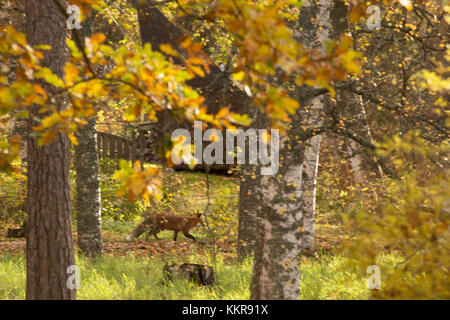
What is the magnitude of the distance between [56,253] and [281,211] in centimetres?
216

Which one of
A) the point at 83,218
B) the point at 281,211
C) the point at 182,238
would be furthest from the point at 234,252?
the point at 281,211

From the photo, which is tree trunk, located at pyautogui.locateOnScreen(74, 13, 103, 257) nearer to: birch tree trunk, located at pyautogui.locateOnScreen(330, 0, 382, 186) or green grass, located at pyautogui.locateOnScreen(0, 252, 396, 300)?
green grass, located at pyautogui.locateOnScreen(0, 252, 396, 300)

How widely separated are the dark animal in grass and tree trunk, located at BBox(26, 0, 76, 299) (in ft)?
5.80

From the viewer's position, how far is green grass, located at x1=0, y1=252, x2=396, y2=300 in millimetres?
5340

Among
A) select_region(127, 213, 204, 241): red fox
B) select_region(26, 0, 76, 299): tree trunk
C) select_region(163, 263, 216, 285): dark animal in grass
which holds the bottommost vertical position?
select_region(163, 263, 216, 285): dark animal in grass

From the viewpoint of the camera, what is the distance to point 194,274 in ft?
19.1

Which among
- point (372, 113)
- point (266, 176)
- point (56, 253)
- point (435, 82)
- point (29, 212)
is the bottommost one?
point (56, 253)

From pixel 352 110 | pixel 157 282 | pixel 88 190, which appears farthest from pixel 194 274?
pixel 352 110

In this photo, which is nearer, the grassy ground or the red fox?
the grassy ground

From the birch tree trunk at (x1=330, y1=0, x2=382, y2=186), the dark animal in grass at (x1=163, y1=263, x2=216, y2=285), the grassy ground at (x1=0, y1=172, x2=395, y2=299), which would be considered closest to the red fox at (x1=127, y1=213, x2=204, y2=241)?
the grassy ground at (x1=0, y1=172, x2=395, y2=299)

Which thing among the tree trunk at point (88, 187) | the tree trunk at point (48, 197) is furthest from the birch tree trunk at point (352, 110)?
the tree trunk at point (48, 197)
